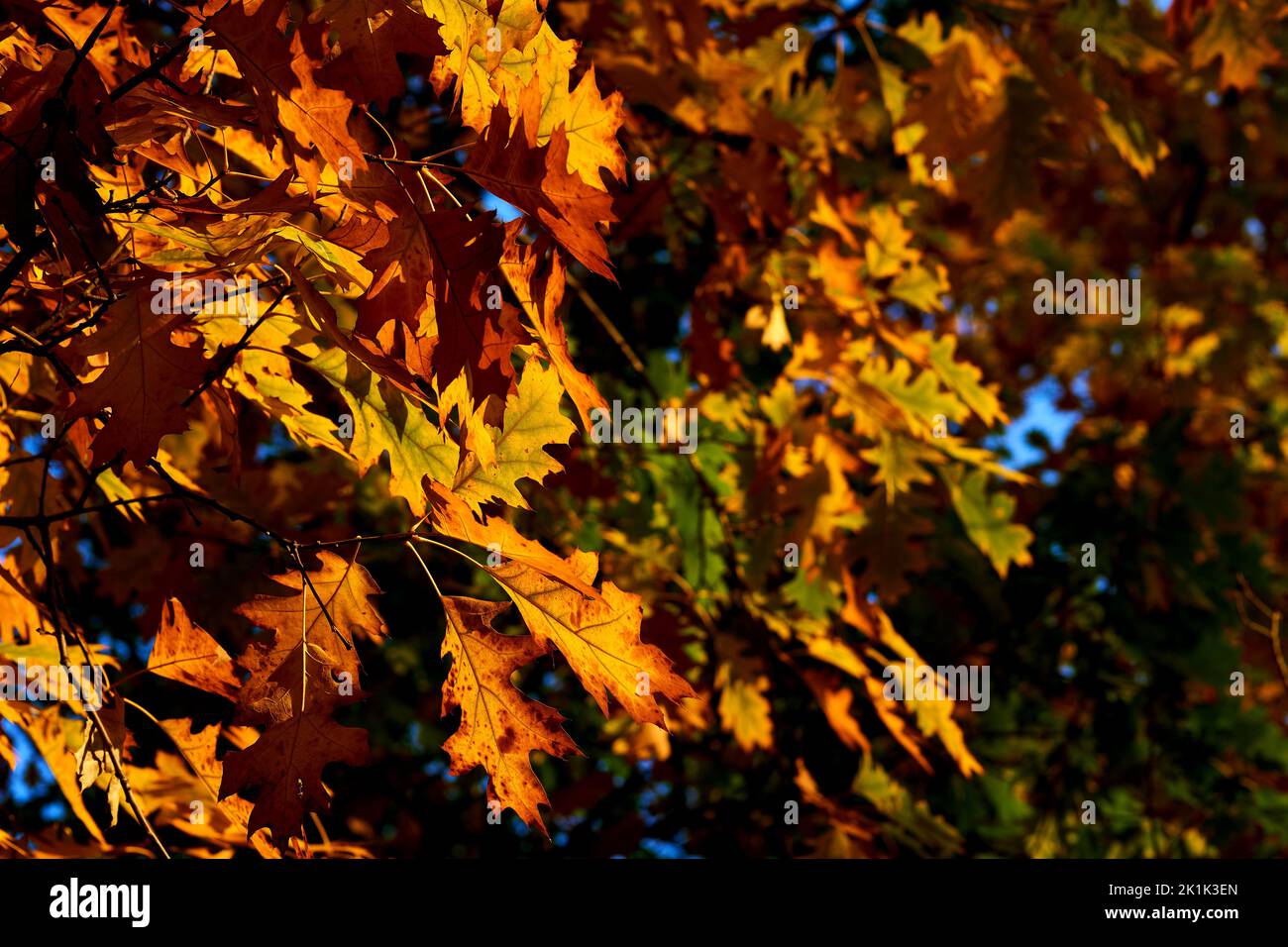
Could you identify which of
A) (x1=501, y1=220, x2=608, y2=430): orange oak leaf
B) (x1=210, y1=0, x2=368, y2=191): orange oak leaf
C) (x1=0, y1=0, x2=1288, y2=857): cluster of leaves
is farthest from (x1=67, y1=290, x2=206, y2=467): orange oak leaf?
(x1=501, y1=220, x2=608, y2=430): orange oak leaf

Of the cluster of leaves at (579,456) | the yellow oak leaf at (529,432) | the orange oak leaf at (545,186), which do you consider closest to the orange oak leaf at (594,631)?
the cluster of leaves at (579,456)

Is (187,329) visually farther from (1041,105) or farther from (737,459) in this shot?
(1041,105)

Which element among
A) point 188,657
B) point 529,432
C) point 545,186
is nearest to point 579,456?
point 529,432

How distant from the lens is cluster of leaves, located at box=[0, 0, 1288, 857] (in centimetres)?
136

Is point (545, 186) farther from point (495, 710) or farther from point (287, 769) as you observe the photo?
point (287, 769)

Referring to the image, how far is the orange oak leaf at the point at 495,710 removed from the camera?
1.53 m

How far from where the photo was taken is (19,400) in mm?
2008

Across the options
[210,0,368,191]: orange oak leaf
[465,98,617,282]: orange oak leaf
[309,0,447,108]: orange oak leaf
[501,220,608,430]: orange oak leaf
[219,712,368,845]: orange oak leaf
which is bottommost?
[219,712,368,845]: orange oak leaf

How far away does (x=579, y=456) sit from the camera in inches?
118

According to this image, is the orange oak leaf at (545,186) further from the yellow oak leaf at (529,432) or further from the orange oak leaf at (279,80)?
the yellow oak leaf at (529,432)

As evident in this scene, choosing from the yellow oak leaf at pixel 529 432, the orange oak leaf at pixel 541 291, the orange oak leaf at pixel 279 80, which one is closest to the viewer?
the orange oak leaf at pixel 279 80

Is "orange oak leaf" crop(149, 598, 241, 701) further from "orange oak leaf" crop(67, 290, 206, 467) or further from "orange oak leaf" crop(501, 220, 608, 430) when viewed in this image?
"orange oak leaf" crop(501, 220, 608, 430)

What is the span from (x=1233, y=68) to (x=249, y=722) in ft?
10.7

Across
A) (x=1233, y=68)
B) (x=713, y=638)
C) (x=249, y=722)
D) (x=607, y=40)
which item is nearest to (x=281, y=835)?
(x=249, y=722)
